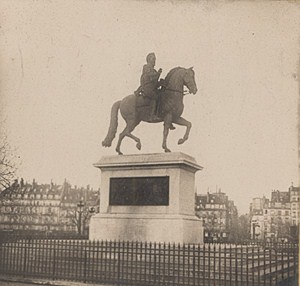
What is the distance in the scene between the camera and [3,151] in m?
10.9

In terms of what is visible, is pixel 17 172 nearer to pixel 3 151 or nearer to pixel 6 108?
pixel 3 151

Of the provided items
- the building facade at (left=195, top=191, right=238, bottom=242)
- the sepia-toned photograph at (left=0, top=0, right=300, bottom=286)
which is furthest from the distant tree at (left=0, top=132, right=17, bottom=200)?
the building facade at (left=195, top=191, right=238, bottom=242)

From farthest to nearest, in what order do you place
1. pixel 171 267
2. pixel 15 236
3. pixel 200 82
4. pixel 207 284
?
pixel 15 236
pixel 200 82
pixel 171 267
pixel 207 284

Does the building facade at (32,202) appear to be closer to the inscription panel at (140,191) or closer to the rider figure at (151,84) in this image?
the inscription panel at (140,191)

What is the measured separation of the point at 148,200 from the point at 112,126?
203 centimetres

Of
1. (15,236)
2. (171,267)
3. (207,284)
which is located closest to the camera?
(207,284)

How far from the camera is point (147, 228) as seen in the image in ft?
33.9

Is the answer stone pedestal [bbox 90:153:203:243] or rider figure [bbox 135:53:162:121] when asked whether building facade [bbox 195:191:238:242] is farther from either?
rider figure [bbox 135:53:162:121]

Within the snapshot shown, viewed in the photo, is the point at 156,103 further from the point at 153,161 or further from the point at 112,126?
the point at 153,161

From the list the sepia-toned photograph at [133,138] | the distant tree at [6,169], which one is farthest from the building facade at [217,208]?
the distant tree at [6,169]

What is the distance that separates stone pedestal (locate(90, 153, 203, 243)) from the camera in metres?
10.3

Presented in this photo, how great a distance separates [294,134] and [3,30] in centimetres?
600

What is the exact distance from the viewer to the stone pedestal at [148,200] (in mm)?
10289

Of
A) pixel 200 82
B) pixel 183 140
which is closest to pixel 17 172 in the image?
pixel 183 140
